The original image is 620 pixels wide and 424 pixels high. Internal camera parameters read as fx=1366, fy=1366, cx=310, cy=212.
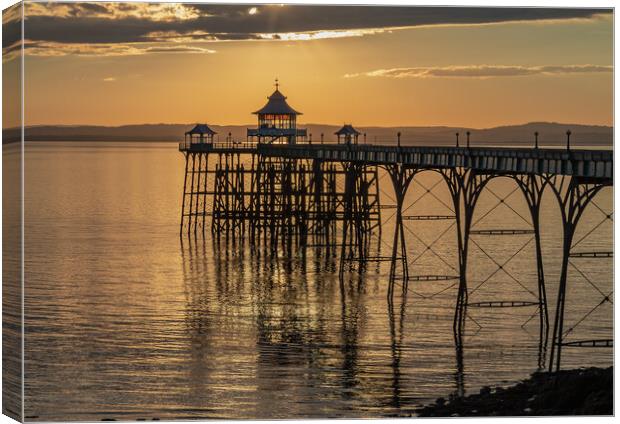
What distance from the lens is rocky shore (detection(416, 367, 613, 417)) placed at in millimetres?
30406

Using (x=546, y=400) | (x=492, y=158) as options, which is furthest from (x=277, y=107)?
(x=546, y=400)

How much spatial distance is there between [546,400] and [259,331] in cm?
1540

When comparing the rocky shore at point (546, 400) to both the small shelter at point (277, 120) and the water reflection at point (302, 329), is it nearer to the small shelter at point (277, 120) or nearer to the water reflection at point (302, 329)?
the water reflection at point (302, 329)

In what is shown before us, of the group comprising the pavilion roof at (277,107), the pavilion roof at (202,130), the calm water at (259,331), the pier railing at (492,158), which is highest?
the pavilion roof at (277,107)

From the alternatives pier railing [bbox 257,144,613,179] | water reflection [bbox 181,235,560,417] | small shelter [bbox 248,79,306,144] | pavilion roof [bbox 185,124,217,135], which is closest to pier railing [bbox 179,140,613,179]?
pier railing [bbox 257,144,613,179]

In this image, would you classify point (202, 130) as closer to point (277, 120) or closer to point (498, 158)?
point (277, 120)

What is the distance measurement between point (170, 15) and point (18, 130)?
8959 mm

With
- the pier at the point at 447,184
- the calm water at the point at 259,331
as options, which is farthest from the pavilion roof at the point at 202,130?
the calm water at the point at 259,331

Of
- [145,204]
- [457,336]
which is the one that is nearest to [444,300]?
[457,336]

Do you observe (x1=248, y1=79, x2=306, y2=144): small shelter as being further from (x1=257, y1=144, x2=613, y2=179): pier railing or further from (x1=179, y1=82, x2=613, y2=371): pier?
(x1=257, y1=144, x2=613, y2=179): pier railing

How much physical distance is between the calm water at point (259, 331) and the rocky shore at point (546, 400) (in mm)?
1332

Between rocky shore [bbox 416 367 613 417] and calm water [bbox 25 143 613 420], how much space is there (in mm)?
1332

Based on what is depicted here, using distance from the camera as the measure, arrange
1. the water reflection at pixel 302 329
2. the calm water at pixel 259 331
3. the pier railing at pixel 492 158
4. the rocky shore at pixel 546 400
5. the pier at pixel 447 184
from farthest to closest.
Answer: the pier at pixel 447 184
the pier railing at pixel 492 158
the water reflection at pixel 302 329
the calm water at pixel 259 331
the rocky shore at pixel 546 400

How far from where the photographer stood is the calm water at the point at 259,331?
3453 cm
